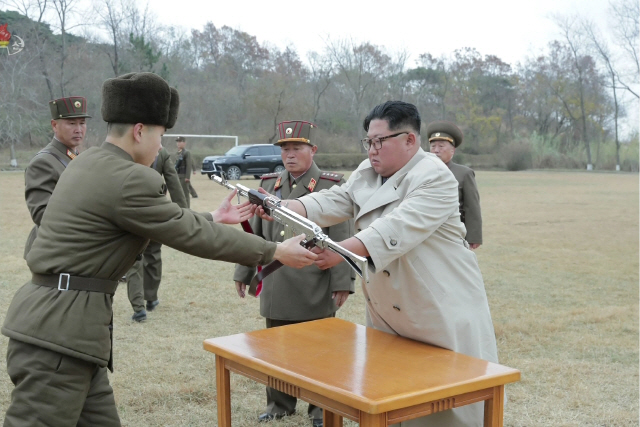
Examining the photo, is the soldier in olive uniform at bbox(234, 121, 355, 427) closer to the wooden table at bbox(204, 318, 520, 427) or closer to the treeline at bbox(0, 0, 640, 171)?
the wooden table at bbox(204, 318, 520, 427)

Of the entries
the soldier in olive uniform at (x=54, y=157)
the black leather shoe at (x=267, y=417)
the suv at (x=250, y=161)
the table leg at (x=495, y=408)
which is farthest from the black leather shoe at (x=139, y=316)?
the suv at (x=250, y=161)

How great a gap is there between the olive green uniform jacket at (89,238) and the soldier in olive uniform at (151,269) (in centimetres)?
468

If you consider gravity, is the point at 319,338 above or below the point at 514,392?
above

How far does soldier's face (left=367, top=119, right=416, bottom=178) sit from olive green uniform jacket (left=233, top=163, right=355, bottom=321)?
135 centimetres

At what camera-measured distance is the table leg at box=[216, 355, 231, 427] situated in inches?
134

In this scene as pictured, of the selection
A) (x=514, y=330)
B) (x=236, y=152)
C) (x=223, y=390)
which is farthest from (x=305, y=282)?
(x=236, y=152)

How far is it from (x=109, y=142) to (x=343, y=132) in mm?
52566

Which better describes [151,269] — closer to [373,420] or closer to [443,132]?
[443,132]

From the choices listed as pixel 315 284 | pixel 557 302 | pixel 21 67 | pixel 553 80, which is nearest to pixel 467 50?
pixel 553 80

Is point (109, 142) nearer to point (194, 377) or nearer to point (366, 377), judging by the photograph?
point (366, 377)

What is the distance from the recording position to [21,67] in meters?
34.5

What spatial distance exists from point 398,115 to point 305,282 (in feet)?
5.86

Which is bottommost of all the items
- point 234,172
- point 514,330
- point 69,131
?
point 514,330

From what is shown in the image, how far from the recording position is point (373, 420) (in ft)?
8.25
